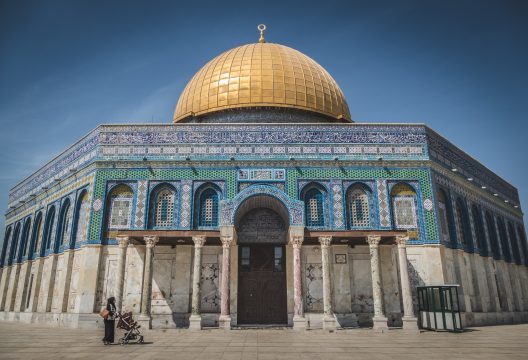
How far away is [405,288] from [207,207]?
27.7 ft

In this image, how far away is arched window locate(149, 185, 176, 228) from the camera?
16922mm

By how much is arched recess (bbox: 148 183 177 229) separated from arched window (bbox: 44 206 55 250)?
273 inches

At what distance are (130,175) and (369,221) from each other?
34.1 ft

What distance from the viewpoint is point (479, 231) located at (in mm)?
20891

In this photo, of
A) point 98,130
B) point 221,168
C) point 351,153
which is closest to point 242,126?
point 221,168

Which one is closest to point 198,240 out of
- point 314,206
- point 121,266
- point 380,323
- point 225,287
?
point 225,287

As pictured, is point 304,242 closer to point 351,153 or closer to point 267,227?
point 267,227

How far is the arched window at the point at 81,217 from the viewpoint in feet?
58.1

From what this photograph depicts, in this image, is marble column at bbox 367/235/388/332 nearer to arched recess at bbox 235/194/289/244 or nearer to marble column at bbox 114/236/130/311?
arched recess at bbox 235/194/289/244

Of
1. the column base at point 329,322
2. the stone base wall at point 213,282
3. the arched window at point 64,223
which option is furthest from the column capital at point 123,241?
the column base at point 329,322

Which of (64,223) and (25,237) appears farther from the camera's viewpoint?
(25,237)

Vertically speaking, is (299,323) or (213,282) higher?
(213,282)

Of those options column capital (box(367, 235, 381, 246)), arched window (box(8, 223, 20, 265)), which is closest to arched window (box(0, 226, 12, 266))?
arched window (box(8, 223, 20, 265))

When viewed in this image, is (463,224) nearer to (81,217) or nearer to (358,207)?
(358,207)
